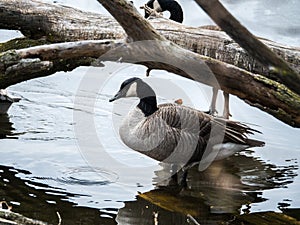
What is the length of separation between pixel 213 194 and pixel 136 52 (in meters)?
1.79

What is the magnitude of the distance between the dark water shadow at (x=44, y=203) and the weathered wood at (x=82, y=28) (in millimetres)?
2110

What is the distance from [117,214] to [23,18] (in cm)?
324

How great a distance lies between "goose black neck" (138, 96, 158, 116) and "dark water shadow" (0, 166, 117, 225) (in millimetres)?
A: 1422

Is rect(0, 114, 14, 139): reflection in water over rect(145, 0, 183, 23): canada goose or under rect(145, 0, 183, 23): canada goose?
under

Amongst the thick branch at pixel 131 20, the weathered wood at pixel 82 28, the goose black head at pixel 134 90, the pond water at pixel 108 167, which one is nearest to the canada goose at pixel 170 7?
the pond water at pixel 108 167

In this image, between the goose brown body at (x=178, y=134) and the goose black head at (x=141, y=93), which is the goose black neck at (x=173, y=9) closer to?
the goose black head at (x=141, y=93)

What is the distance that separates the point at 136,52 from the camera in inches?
229

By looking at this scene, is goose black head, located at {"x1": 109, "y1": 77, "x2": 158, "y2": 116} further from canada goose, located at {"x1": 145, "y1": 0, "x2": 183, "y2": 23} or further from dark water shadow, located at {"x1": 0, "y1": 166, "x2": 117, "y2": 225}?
canada goose, located at {"x1": 145, "y1": 0, "x2": 183, "y2": 23}

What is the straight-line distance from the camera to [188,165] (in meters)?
7.18

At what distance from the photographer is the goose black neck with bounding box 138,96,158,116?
7.16m

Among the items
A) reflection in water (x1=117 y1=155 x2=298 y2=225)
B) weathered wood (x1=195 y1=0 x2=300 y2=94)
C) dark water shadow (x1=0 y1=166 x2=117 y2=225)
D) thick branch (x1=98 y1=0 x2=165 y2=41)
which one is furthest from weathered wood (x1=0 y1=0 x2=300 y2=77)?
weathered wood (x1=195 y1=0 x2=300 y2=94)

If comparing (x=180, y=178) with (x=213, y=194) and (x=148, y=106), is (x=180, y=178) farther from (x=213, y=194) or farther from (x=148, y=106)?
(x=148, y=106)

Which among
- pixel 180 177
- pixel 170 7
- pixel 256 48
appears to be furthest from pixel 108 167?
pixel 170 7

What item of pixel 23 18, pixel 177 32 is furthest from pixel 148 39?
pixel 23 18
